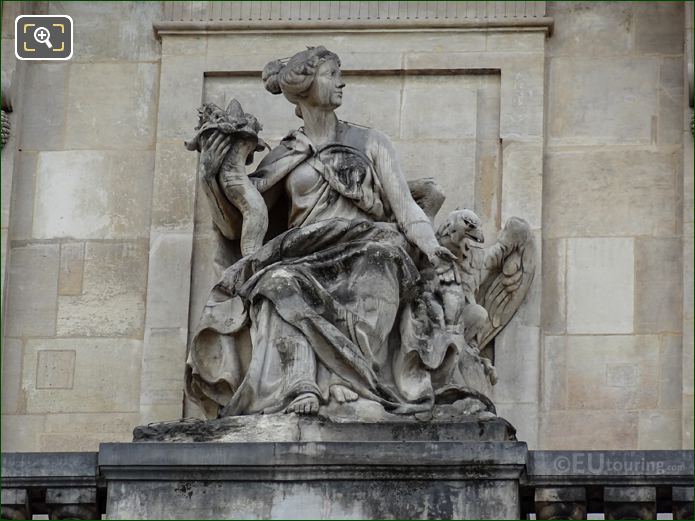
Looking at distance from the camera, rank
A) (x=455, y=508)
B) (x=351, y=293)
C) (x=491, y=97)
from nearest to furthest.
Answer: (x=455, y=508)
(x=351, y=293)
(x=491, y=97)

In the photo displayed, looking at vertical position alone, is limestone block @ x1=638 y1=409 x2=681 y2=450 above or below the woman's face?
below

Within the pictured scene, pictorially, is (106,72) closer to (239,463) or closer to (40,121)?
(40,121)

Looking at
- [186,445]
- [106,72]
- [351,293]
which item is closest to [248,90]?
[106,72]

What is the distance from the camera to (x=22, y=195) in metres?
19.1

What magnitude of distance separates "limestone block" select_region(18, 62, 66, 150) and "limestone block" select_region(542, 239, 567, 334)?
3.27 m

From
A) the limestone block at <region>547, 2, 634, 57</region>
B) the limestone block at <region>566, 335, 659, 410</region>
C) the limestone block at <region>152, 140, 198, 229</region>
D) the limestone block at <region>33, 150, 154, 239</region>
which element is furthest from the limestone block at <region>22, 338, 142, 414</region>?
the limestone block at <region>547, 2, 634, 57</region>

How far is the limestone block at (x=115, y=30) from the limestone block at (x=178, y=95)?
0.66 ft

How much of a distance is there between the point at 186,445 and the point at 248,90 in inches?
145

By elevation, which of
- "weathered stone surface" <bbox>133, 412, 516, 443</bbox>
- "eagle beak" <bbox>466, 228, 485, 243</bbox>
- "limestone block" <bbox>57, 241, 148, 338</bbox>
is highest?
"eagle beak" <bbox>466, 228, 485, 243</bbox>

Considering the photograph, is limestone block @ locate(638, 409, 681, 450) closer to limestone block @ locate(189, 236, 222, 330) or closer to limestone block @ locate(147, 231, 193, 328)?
limestone block @ locate(189, 236, 222, 330)

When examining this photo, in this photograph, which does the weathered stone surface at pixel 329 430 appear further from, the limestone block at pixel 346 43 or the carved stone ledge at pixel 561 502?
the limestone block at pixel 346 43

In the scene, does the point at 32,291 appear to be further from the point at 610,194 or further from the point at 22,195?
the point at 610,194

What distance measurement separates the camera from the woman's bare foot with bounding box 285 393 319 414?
16.5 metres

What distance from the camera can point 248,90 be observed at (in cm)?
1916
